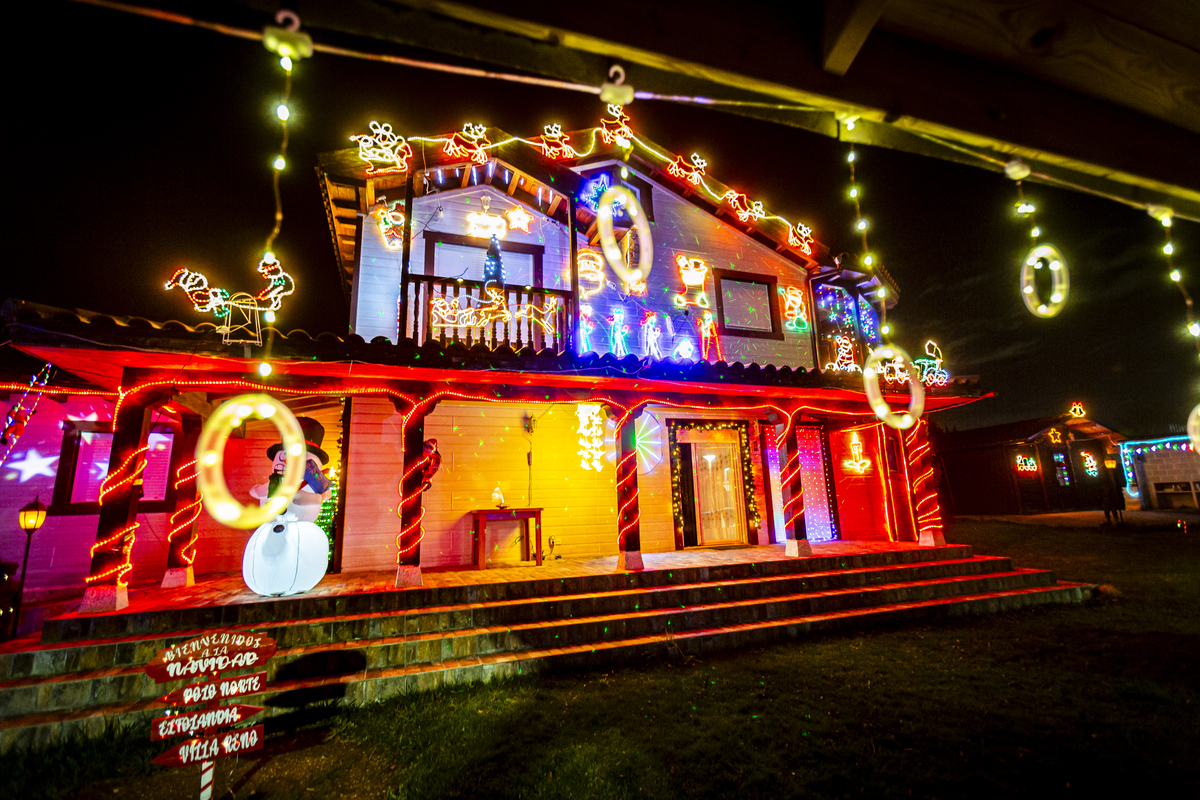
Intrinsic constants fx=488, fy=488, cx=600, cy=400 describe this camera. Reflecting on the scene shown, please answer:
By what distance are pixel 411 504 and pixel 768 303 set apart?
31.0 ft

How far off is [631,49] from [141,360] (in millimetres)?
7387

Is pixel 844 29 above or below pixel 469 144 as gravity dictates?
below

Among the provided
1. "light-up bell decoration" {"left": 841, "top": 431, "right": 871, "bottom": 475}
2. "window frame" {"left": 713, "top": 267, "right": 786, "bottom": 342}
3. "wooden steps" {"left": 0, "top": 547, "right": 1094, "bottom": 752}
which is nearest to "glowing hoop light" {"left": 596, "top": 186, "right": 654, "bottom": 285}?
"wooden steps" {"left": 0, "top": 547, "right": 1094, "bottom": 752}

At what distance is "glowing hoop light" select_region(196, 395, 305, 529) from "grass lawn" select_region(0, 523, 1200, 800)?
2.04 metres

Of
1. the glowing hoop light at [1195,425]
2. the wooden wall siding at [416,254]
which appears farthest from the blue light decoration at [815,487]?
the glowing hoop light at [1195,425]

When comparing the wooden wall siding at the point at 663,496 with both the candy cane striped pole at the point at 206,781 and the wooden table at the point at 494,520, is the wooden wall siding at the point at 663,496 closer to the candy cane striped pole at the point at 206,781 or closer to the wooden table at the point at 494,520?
the wooden table at the point at 494,520

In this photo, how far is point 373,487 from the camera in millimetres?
8820

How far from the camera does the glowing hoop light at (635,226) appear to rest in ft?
11.0

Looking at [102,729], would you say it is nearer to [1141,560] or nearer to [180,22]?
[180,22]

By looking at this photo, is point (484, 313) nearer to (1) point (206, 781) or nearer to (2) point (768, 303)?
(1) point (206, 781)

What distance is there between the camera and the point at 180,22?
146cm

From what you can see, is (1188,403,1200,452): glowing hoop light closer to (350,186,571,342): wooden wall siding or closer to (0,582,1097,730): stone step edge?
(0,582,1097,730): stone step edge

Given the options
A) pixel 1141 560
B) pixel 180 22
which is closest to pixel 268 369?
pixel 180 22

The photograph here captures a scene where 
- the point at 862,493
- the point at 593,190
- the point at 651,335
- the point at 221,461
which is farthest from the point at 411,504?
the point at 862,493
